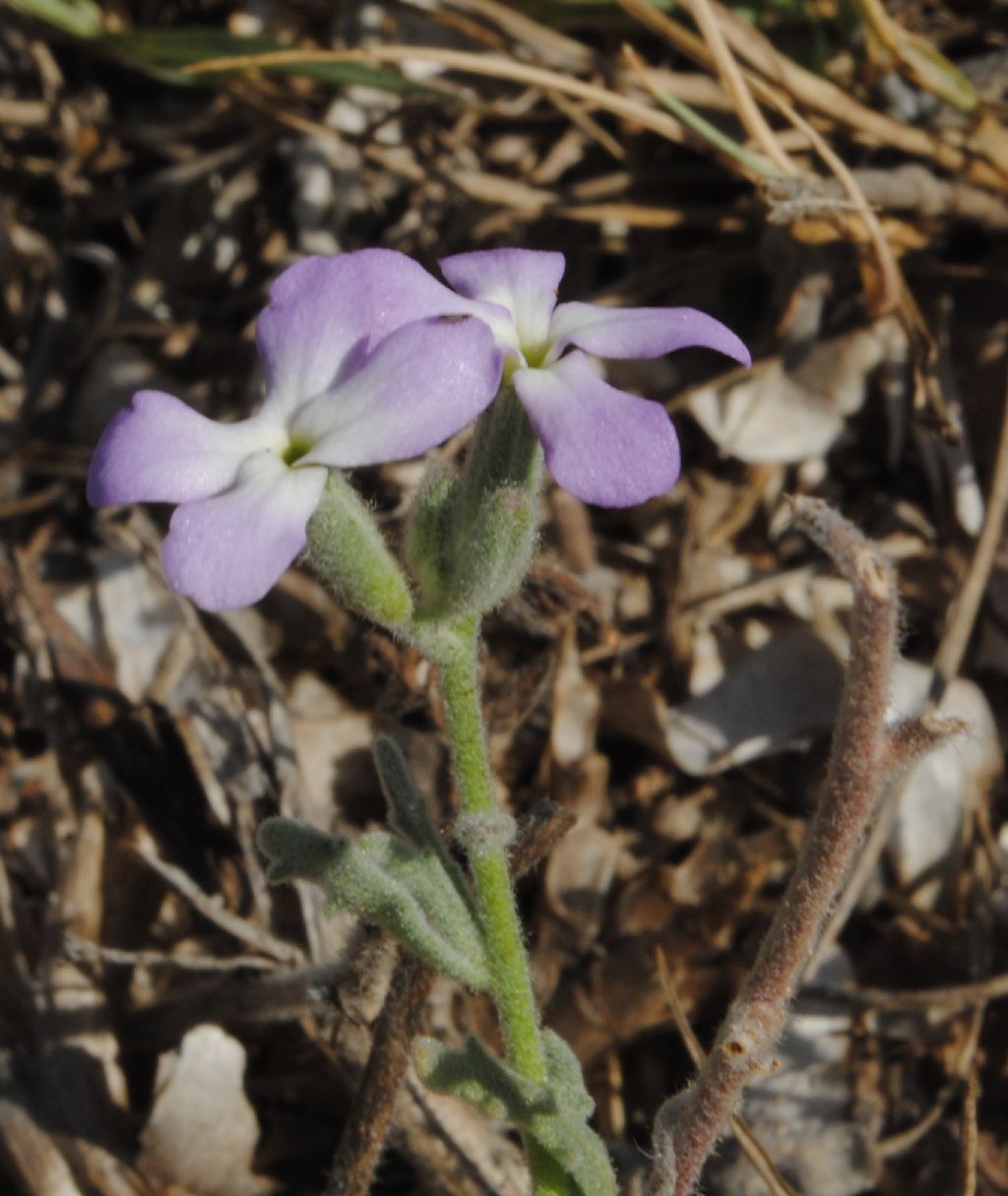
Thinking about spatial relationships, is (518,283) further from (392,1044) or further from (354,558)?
(392,1044)

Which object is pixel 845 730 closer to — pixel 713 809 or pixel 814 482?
pixel 713 809

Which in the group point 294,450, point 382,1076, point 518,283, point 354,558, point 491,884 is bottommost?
point 382,1076

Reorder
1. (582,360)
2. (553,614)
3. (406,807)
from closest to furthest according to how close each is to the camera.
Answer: (582,360), (406,807), (553,614)

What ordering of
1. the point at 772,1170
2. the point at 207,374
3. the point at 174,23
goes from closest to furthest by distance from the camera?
the point at 772,1170 < the point at 207,374 < the point at 174,23

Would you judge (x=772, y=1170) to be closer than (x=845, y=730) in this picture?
No

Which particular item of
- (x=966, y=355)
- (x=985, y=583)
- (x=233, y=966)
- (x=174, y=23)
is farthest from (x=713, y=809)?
(x=174, y=23)

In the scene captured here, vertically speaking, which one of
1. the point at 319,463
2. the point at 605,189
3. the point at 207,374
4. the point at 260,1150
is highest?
the point at 319,463

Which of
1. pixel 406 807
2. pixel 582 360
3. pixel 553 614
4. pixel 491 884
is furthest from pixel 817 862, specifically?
pixel 553 614
